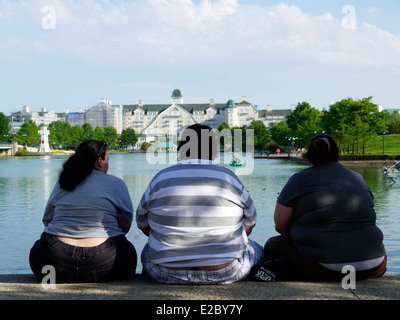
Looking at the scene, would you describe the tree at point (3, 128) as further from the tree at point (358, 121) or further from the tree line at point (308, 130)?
the tree at point (358, 121)

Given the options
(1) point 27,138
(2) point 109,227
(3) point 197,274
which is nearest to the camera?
(3) point 197,274

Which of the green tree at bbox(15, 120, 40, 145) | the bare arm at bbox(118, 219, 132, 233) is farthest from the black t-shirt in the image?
the green tree at bbox(15, 120, 40, 145)

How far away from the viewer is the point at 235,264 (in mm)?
3887

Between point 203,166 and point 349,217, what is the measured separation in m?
1.21

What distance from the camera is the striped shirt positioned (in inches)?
149

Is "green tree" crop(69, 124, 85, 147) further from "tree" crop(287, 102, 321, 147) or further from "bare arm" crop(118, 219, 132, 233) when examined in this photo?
"bare arm" crop(118, 219, 132, 233)

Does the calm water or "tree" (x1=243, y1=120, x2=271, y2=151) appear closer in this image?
the calm water

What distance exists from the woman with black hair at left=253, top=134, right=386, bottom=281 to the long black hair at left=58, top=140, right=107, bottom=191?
1.61m

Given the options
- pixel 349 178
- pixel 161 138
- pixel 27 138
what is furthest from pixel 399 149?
pixel 161 138

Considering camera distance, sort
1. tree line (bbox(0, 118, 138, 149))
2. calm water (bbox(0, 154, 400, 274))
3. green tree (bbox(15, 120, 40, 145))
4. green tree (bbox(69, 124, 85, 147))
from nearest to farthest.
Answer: calm water (bbox(0, 154, 400, 274)) → green tree (bbox(15, 120, 40, 145)) → tree line (bbox(0, 118, 138, 149)) → green tree (bbox(69, 124, 85, 147))

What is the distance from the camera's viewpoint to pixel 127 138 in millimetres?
155875

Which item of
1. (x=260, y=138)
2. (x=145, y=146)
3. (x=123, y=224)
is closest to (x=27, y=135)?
(x=145, y=146)

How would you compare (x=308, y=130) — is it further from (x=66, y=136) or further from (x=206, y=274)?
(x=66, y=136)

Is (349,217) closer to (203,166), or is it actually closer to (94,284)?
(203,166)
